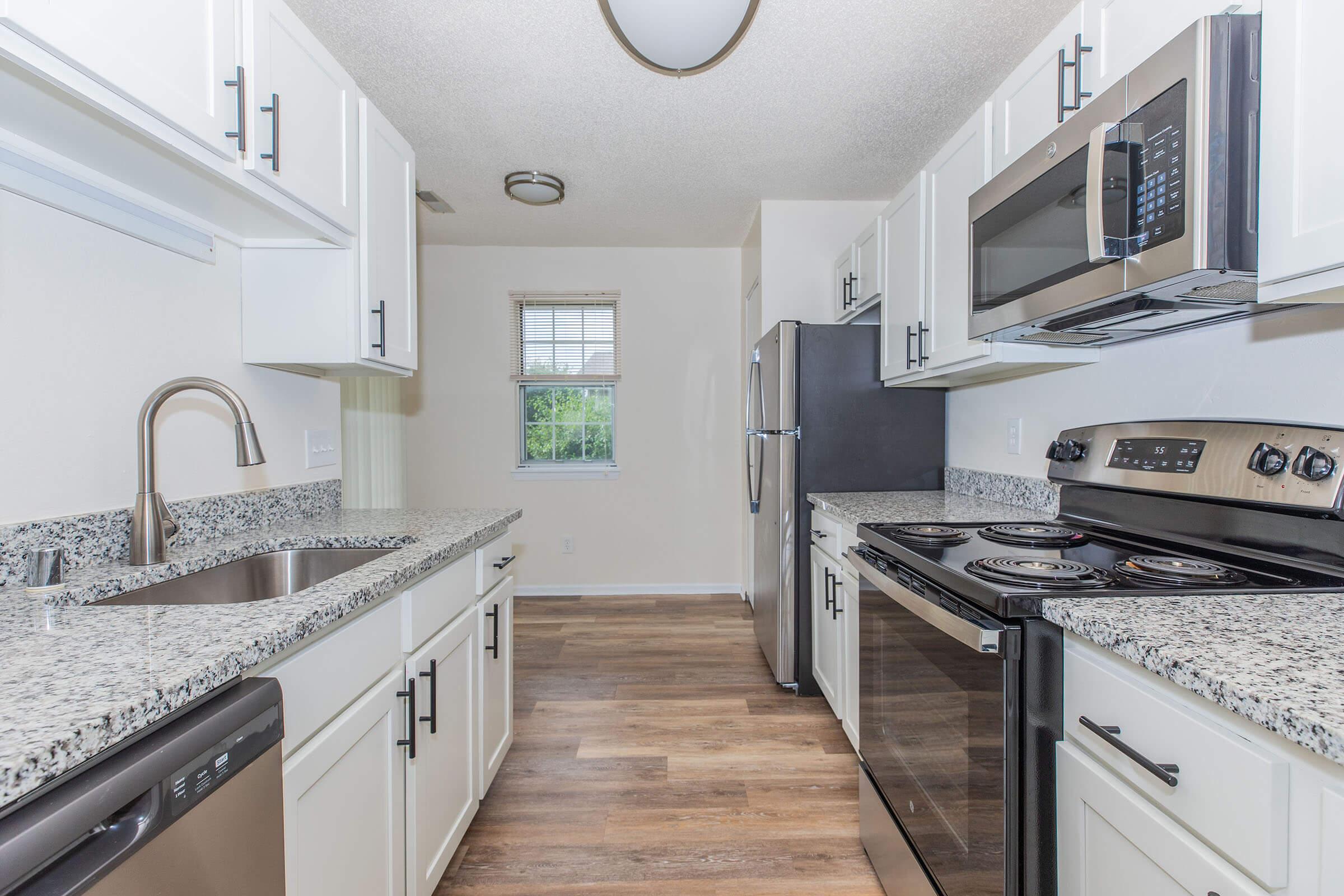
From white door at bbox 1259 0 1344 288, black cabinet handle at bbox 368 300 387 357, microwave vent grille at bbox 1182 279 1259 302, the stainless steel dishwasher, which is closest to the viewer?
the stainless steel dishwasher

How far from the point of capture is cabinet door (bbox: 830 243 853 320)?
3045 mm

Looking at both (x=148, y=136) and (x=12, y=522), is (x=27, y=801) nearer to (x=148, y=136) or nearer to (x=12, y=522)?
(x=12, y=522)

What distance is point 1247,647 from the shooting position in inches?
29.6

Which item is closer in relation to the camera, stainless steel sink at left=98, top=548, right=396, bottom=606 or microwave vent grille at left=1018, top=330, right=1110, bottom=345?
stainless steel sink at left=98, top=548, right=396, bottom=606

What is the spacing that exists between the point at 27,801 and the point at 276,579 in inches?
46.1

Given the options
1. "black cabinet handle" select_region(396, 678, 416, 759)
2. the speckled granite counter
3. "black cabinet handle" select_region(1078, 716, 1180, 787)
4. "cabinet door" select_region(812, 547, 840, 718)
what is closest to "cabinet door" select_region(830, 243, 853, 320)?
"cabinet door" select_region(812, 547, 840, 718)

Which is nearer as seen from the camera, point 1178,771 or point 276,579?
point 1178,771

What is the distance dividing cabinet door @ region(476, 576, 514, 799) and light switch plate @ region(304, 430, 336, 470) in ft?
2.60

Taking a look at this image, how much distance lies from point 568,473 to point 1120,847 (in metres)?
3.81

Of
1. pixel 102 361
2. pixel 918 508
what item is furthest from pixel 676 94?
pixel 102 361

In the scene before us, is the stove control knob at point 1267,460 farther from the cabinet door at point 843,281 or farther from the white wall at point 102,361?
the white wall at point 102,361

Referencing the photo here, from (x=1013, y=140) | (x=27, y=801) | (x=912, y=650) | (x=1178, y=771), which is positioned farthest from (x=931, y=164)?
(x=27, y=801)

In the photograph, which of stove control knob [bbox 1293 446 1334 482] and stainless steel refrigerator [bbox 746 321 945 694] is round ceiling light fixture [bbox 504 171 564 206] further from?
stove control knob [bbox 1293 446 1334 482]

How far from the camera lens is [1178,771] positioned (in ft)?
2.43
